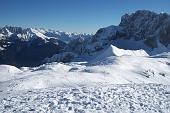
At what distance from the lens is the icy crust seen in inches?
806

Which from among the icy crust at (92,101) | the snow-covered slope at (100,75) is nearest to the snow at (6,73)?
the snow-covered slope at (100,75)

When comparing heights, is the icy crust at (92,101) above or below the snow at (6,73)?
below

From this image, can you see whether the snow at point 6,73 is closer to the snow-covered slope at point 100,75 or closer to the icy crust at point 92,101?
the snow-covered slope at point 100,75

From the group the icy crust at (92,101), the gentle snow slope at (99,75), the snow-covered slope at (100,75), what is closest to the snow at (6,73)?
the snow-covered slope at (100,75)

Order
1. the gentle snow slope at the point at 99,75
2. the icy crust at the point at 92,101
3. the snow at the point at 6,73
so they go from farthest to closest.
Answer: the snow at the point at 6,73 → the gentle snow slope at the point at 99,75 → the icy crust at the point at 92,101

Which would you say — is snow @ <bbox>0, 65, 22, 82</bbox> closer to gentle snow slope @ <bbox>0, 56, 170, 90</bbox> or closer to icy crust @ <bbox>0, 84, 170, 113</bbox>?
gentle snow slope @ <bbox>0, 56, 170, 90</bbox>

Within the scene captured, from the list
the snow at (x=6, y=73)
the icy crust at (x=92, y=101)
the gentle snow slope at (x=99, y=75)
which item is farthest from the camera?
the snow at (x=6, y=73)

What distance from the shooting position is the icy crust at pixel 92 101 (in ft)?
67.2

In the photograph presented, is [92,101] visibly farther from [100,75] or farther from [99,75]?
[100,75]

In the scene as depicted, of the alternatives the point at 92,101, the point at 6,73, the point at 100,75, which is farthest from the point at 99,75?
the point at 92,101

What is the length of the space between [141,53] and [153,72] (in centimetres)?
8427

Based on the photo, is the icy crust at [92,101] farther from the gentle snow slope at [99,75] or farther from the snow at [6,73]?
the snow at [6,73]

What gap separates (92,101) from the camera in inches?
872

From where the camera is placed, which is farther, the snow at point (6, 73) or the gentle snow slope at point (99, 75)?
the snow at point (6, 73)
